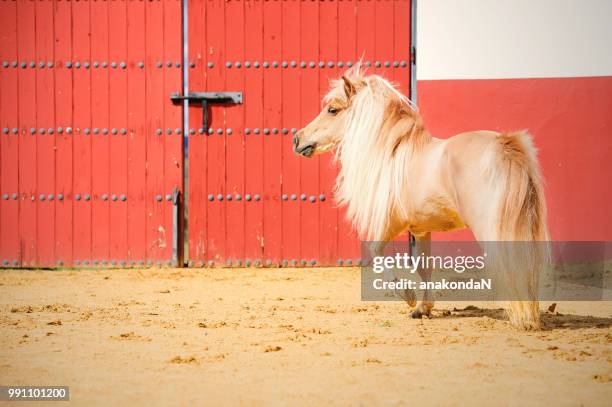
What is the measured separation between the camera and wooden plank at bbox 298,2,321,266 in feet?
26.2

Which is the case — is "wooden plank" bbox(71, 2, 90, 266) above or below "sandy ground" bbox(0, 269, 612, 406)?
above

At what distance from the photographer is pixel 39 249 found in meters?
8.06

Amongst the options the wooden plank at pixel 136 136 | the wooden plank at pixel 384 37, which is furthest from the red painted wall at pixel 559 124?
the wooden plank at pixel 136 136

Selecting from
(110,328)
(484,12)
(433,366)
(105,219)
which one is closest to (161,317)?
(110,328)

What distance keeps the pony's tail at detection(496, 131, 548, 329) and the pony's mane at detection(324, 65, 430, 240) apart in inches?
34.5

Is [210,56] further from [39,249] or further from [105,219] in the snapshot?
[39,249]

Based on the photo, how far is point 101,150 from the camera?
8039 mm

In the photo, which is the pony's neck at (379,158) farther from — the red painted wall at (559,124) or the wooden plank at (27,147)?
the wooden plank at (27,147)

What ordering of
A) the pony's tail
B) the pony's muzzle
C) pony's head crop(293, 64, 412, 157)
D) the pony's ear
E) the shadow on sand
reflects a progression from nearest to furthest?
the pony's tail → the shadow on sand → pony's head crop(293, 64, 412, 157) → the pony's ear → the pony's muzzle

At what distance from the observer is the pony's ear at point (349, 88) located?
5461 millimetres

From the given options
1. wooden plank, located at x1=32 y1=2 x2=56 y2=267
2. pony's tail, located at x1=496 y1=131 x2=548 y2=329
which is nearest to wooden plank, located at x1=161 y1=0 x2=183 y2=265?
wooden plank, located at x1=32 y1=2 x2=56 y2=267

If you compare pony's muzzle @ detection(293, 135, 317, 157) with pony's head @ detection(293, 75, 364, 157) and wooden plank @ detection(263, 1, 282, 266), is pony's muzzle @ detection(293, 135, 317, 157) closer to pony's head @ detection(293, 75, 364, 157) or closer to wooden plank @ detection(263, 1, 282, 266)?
pony's head @ detection(293, 75, 364, 157)

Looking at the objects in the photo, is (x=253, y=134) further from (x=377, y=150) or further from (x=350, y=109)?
(x=377, y=150)

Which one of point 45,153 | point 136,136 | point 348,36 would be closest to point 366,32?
point 348,36
